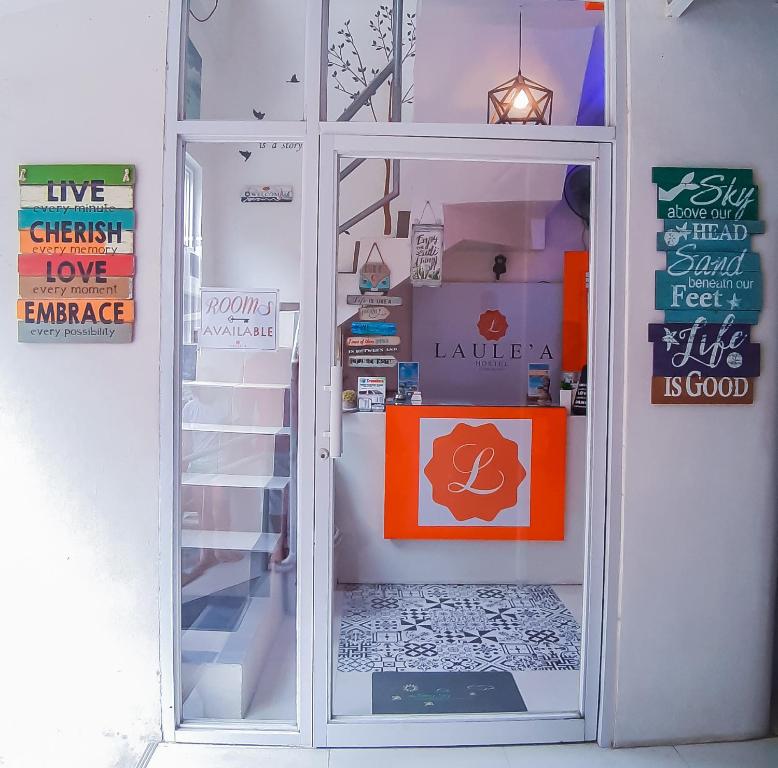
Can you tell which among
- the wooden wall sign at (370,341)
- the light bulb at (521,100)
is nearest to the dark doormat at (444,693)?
the wooden wall sign at (370,341)

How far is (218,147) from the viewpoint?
93.8 inches

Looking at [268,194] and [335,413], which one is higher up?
[268,194]

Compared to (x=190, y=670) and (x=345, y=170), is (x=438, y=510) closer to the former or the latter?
(x=190, y=670)

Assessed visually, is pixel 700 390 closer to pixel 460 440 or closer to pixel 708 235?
pixel 708 235

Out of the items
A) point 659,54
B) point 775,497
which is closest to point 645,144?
point 659,54

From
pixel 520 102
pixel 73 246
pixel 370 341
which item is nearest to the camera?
pixel 73 246

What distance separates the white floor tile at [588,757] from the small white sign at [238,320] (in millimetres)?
1678

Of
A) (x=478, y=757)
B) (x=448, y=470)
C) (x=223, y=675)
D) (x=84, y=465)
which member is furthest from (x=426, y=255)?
(x=478, y=757)

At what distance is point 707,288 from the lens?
2.35m

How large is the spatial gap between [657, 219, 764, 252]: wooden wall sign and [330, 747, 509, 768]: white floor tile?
73.5 inches

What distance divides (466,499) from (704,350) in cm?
157

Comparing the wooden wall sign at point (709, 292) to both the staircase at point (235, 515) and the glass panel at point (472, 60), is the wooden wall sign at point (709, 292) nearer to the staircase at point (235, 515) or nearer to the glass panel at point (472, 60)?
the glass panel at point (472, 60)

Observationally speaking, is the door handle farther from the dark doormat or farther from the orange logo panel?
the orange logo panel

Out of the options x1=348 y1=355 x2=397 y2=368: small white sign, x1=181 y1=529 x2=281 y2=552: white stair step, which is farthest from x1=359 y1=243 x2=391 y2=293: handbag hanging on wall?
x1=181 y1=529 x2=281 y2=552: white stair step
